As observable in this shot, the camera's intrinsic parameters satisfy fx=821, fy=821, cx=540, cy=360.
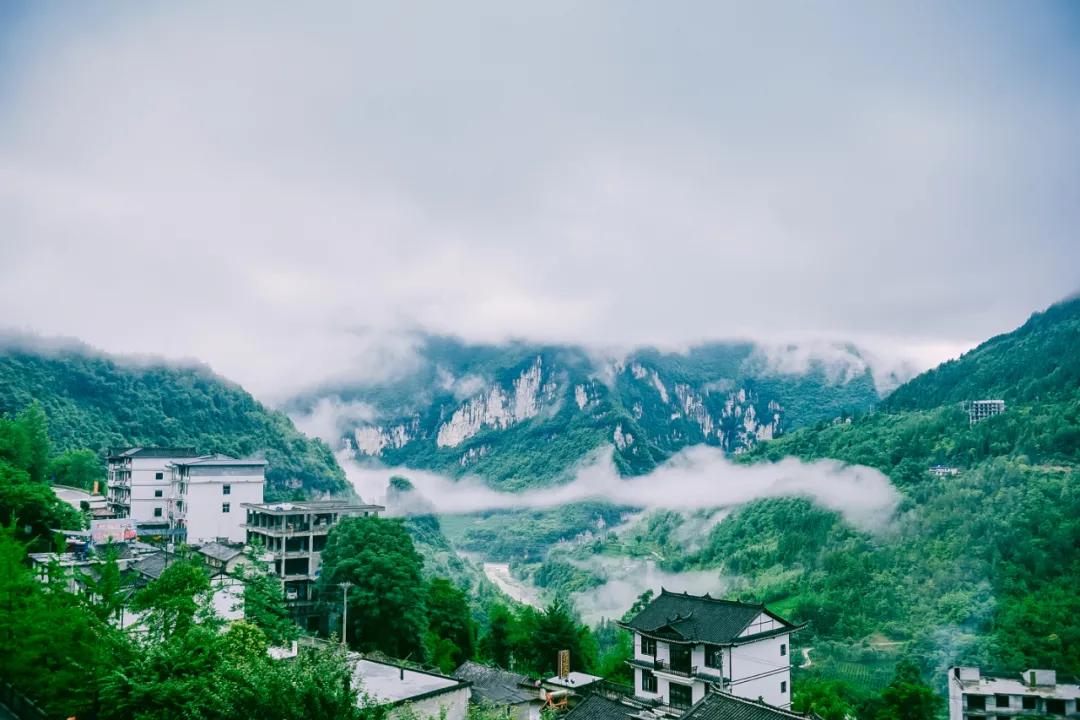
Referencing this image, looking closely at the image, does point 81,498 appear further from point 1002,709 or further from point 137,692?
point 1002,709

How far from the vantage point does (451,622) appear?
145 feet

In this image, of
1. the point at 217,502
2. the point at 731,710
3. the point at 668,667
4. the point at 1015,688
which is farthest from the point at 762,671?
the point at 217,502

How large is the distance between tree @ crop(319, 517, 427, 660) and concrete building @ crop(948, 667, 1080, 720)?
27540mm

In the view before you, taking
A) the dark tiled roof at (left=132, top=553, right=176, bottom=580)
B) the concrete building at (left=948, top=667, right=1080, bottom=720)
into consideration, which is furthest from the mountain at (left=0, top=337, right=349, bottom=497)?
the concrete building at (left=948, top=667, right=1080, bottom=720)

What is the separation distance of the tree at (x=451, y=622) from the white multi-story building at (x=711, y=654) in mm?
10948

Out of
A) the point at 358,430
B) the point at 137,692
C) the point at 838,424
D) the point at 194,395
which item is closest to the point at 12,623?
the point at 137,692

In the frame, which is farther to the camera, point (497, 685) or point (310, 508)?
point (310, 508)

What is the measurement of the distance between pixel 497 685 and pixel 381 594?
795 cm

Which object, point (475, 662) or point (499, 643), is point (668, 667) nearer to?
point (475, 662)

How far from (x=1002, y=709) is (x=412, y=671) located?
3217 cm

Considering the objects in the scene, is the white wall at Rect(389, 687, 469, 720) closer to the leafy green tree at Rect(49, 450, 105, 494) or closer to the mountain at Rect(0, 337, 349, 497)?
the leafy green tree at Rect(49, 450, 105, 494)

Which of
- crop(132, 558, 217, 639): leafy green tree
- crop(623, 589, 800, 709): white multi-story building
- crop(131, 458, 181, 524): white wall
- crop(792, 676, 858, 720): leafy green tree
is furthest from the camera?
crop(131, 458, 181, 524): white wall

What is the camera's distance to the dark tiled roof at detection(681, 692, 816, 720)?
21.1m

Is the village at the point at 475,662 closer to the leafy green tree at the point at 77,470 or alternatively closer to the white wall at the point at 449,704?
the white wall at the point at 449,704
